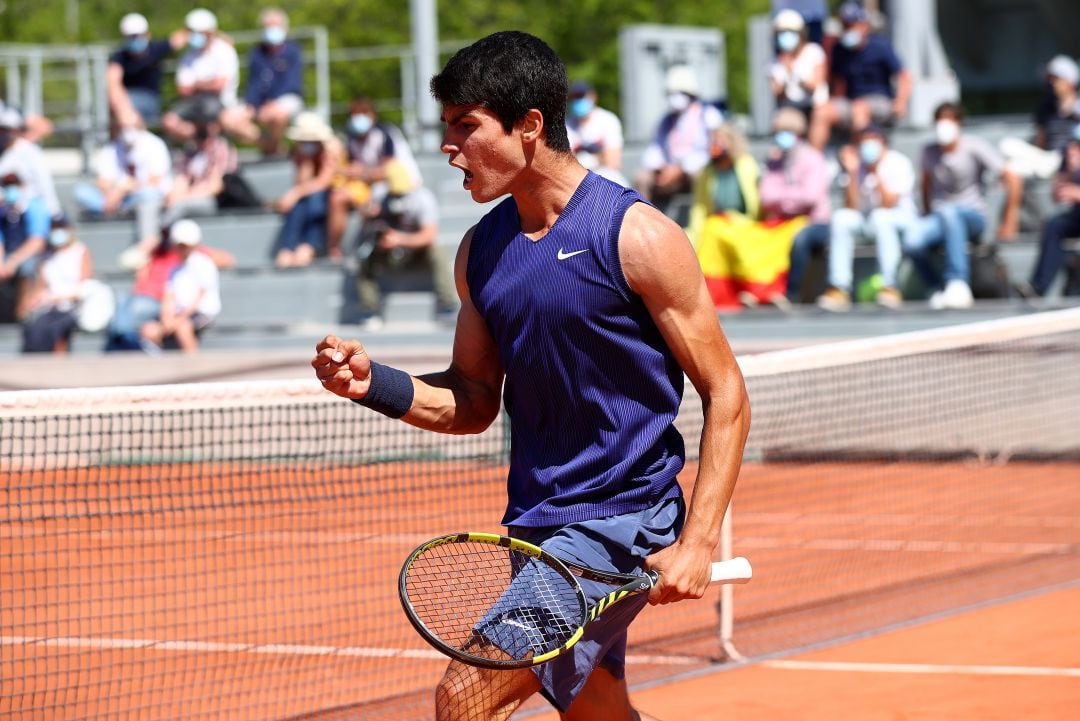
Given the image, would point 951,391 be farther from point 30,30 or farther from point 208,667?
point 30,30

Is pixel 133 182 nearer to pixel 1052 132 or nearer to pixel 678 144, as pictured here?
pixel 678 144

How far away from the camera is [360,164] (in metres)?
15.7

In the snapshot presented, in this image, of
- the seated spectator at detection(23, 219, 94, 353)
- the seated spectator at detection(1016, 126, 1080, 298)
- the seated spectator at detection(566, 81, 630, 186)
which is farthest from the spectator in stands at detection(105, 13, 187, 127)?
the seated spectator at detection(1016, 126, 1080, 298)

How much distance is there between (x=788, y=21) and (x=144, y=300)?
6050 mm

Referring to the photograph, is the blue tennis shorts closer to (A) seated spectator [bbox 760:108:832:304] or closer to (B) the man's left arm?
(B) the man's left arm

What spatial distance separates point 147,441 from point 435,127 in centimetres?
657

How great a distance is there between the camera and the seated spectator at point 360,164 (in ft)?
50.7

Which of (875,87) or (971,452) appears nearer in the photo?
(971,452)

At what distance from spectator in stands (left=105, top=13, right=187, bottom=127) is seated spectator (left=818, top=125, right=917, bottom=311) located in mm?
7923

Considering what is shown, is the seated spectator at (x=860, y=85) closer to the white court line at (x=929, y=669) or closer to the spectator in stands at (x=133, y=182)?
the spectator in stands at (x=133, y=182)

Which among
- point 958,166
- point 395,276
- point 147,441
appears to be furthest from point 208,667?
point 395,276

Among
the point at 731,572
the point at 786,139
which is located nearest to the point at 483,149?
the point at 731,572

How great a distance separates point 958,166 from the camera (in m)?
12.6

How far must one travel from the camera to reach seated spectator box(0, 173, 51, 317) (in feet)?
52.6
